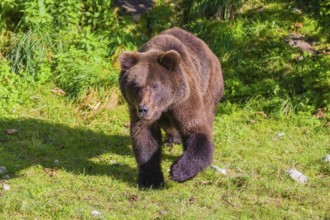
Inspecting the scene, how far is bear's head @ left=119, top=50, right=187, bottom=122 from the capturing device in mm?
6430

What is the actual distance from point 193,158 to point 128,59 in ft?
4.39

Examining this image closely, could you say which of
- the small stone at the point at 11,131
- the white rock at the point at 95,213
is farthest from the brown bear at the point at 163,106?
the small stone at the point at 11,131

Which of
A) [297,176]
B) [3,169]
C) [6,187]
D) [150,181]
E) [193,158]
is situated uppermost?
[193,158]

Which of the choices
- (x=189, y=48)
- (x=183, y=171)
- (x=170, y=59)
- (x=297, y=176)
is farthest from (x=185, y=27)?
(x=183, y=171)

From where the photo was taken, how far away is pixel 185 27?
1161cm

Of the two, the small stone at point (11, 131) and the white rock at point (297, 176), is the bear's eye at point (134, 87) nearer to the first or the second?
the white rock at point (297, 176)

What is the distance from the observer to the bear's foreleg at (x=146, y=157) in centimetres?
690

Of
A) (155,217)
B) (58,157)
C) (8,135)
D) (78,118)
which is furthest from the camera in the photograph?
(78,118)

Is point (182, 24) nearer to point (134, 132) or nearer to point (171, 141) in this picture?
point (171, 141)

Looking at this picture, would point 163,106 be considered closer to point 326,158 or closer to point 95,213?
point 95,213

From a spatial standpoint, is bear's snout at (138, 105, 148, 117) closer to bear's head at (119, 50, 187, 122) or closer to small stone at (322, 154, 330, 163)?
bear's head at (119, 50, 187, 122)

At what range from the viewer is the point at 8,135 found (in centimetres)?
890

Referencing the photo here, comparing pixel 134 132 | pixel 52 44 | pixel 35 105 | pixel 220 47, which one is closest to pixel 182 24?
pixel 220 47

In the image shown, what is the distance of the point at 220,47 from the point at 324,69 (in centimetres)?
203
